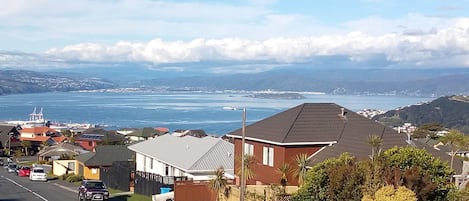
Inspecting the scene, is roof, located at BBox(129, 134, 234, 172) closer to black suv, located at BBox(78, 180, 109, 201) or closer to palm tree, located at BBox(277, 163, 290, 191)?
black suv, located at BBox(78, 180, 109, 201)

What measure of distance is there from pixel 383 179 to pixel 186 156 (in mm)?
22477

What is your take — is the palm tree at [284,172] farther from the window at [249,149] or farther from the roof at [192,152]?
the roof at [192,152]

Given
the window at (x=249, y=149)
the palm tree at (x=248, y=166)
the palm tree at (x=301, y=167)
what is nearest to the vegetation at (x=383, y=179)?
the palm tree at (x=301, y=167)

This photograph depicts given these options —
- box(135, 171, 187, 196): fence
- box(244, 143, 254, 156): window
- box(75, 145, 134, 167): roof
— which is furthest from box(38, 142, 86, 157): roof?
box(244, 143, 254, 156): window

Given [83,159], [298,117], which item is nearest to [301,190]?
[298,117]

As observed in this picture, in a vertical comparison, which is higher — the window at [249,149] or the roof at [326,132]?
the roof at [326,132]

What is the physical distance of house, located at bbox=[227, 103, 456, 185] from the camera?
32188 mm

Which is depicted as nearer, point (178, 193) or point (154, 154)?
point (178, 193)

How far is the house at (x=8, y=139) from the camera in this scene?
317 feet

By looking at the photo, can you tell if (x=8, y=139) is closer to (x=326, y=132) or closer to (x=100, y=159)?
(x=100, y=159)

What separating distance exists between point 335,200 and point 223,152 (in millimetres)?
19195

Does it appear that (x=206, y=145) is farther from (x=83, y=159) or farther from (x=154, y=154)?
(x=83, y=159)

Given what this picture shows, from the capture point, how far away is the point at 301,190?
81.0ft

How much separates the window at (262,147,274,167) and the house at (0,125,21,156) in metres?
67.9
